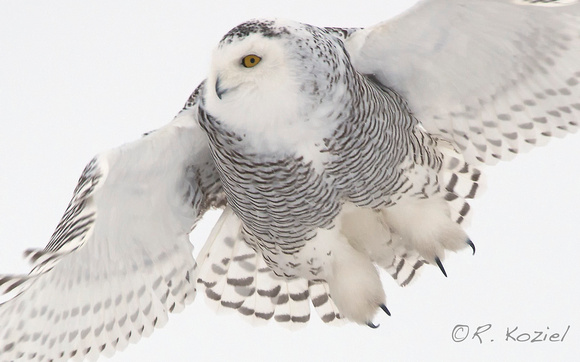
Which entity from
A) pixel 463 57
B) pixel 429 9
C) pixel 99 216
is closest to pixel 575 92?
pixel 463 57

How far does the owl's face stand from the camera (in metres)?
3.42

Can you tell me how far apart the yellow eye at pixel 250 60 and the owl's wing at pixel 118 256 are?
581mm

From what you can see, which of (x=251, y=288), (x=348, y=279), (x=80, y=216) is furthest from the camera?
(x=251, y=288)

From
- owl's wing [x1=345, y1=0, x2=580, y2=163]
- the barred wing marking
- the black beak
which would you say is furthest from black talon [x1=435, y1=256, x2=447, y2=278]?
the black beak

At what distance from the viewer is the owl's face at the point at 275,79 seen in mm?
3424

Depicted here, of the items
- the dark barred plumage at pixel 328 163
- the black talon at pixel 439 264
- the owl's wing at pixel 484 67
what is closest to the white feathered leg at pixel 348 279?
the dark barred plumage at pixel 328 163

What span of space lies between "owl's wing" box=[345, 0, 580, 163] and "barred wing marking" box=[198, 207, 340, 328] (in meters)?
1.08

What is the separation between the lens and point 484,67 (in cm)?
416

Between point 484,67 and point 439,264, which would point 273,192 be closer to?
point 439,264

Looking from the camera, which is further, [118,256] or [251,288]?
[251,288]

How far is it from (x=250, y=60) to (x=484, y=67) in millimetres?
1242

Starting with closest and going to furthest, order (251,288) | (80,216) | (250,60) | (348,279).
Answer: (250,60) → (80,216) → (348,279) → (251,288)

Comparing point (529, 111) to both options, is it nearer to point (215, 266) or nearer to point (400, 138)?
point (400, 138)

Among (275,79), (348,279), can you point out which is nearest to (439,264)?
(348,279)
